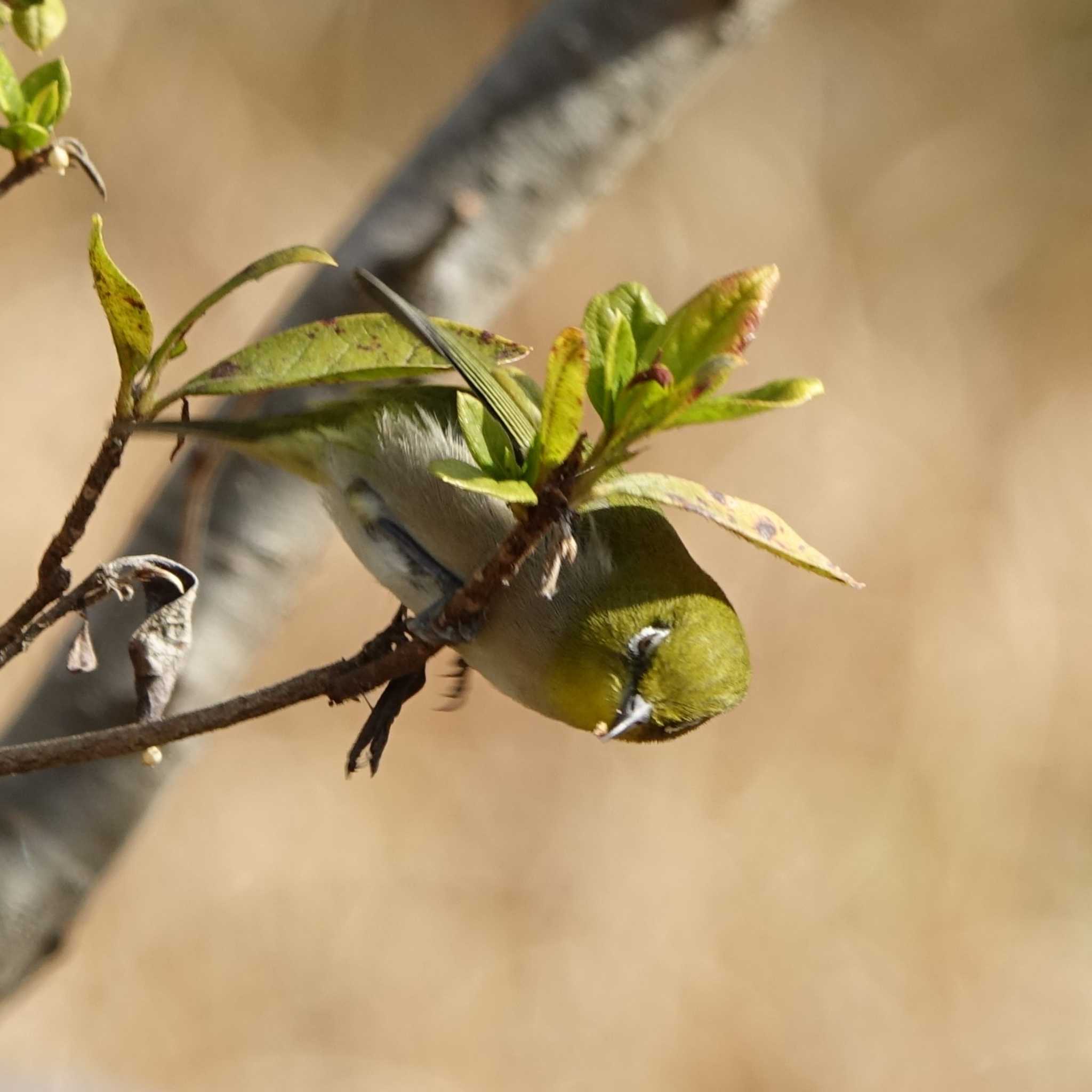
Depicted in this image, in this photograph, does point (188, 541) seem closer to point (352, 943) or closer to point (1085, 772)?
point (352, 943)

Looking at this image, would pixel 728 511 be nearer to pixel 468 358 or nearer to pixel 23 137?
pixel 468 358

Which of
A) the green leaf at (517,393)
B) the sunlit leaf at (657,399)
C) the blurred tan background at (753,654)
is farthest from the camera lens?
the blurred tan background at (753,654)

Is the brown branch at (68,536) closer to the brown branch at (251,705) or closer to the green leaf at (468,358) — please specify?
the brown branch at (251,705)

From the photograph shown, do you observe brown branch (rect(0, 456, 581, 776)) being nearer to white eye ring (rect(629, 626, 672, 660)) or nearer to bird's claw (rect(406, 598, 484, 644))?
bird's claw (rect(406, 598, 484, 644))

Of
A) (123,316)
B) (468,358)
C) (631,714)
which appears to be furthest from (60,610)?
(631,714)

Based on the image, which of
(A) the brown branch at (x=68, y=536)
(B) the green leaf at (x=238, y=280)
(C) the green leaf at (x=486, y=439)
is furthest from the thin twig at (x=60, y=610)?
(C) the green leaf at (x=486, y=439)

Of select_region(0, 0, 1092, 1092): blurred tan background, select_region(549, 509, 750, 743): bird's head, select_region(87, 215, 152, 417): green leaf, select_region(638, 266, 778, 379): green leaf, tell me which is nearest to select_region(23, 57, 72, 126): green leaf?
select_region(87, 215, 152, 417): green leaf
